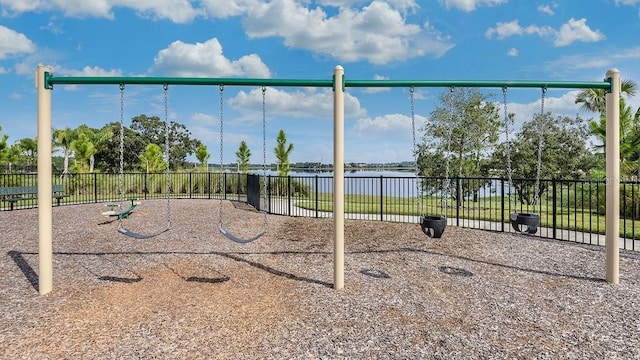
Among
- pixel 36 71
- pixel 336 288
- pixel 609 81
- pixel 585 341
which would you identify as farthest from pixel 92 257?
pixel 609 81

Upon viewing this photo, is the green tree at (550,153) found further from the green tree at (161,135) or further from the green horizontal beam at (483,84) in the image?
the green tree at (161,135)

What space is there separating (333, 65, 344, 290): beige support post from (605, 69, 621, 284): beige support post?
3.93 meters

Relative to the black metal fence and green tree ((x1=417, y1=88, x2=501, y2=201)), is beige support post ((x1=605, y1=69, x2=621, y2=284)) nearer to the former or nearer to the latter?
the black metal fence

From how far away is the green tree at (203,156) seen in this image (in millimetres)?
29409

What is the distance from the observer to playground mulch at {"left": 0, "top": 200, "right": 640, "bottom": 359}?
3633mm

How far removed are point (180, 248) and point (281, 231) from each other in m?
2.72

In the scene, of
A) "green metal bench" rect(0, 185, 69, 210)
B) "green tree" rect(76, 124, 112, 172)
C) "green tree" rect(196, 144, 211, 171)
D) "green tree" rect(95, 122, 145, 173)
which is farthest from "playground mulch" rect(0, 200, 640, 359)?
"green tree" rect(95, 122, 145, 173)

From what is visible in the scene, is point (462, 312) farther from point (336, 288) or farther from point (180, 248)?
point (180, 248)

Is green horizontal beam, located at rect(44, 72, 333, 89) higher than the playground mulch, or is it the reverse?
green horizontal beam, located at rect(44, 72, 333, 89)

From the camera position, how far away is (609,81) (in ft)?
18.4

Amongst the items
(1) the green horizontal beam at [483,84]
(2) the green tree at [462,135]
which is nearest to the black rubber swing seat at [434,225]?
(1) the green horizontal beam at [483,84]

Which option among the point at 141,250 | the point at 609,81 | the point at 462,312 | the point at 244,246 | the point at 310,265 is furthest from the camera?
the point at 244,246

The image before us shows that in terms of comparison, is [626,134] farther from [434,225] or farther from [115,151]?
[115,151]

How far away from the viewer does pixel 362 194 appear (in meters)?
13.1
